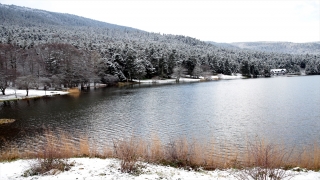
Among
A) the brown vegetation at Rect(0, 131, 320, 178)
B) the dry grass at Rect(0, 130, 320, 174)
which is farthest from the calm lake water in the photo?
the brown vegetation at Rect(0, 131, 320, 178)

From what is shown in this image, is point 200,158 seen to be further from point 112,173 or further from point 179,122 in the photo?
point 179,122

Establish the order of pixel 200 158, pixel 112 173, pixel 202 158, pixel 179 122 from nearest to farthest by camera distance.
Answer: pixel 112 173 < pixel 200 158 < pixel 202 158 < pixel 179 122

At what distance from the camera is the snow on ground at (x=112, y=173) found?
29.2 ft

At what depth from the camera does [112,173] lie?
930cm

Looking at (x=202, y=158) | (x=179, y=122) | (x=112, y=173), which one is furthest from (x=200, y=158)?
(x=179, y=122)

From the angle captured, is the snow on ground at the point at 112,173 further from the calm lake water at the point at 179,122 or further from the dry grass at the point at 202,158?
the calm lake water at the point at 179,122

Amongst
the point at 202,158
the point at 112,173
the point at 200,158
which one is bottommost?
the point at 202,158

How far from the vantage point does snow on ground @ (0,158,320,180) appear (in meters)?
8.91

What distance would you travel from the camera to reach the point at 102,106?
122 feet

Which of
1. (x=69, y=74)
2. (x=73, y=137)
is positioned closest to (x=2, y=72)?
(x=69, y=74)

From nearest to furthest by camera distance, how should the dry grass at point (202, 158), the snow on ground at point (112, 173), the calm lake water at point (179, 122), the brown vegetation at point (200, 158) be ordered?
the brown vegetation at point (200, 158) < the snow on ground at point (112, 173) < the dry grass at point (202, 158) < the calm lake water at point (179, 122)

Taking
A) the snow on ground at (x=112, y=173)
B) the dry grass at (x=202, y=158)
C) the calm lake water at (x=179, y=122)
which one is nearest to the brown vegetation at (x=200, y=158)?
the dry grass at (x=202, y=158)

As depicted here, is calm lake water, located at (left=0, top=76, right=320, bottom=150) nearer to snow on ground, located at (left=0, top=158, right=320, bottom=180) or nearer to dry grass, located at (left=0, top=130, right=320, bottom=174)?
dry grass, located at (left=0, top=130, right=320, bottom=174)

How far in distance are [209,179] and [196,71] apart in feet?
300
